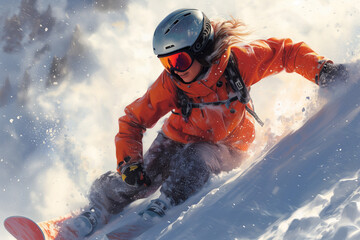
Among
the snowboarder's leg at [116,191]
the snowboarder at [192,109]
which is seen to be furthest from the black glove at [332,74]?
the snowboarder's leg at [116,191]

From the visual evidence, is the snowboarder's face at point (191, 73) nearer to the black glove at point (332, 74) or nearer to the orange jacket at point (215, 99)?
the orange jacket at point (215, 99)

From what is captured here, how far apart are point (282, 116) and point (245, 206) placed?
1.81 metres

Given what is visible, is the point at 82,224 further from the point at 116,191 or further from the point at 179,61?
the point at 179,61

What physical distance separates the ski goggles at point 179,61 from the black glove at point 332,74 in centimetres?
96

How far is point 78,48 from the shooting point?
1152cm

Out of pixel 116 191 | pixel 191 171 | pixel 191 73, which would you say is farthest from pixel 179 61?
pixel 116 191

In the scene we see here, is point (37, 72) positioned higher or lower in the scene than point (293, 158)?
higher

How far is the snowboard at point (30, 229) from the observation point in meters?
2.62

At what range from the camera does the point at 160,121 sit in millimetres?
3771

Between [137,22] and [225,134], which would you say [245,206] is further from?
[137,22]

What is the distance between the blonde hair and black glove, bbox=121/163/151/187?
1012mm

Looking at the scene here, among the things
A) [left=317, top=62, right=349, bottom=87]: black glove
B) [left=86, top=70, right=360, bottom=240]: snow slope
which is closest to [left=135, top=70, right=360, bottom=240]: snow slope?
[left=86, top=70, right=360, bottom=240]: snow slope

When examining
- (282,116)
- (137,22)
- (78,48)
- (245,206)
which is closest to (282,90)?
(282,116)

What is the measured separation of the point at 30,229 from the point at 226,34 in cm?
203
